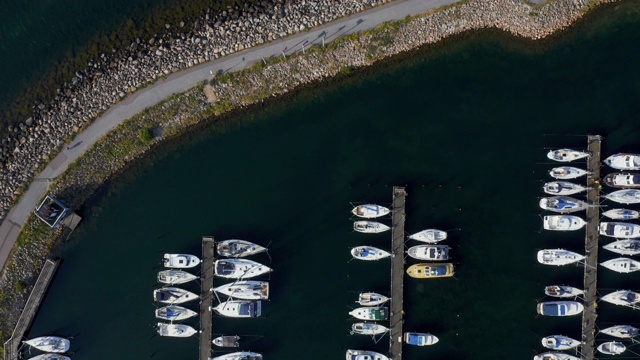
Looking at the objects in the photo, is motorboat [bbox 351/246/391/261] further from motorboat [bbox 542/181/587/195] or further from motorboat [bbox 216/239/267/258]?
motorboat [bbox 542/181/587/195]

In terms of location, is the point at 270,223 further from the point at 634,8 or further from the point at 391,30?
the point at 634,8

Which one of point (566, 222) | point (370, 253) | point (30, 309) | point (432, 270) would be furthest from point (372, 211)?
point (30, 309)

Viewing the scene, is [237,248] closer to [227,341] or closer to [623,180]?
[227,341]

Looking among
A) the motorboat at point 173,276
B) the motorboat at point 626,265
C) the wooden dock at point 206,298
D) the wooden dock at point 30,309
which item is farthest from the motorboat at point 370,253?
the wooden dock at point 30,309

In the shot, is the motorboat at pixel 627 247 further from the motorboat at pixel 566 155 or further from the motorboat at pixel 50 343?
the motorboat at pixel 50 343

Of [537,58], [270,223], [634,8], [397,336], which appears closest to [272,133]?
[270,223]

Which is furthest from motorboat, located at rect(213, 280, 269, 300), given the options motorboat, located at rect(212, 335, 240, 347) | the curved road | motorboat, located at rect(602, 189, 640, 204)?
motorboat, located at rect(602, 189, 640, 204)

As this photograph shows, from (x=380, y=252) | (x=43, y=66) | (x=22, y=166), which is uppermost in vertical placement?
(x=43, y=66)
